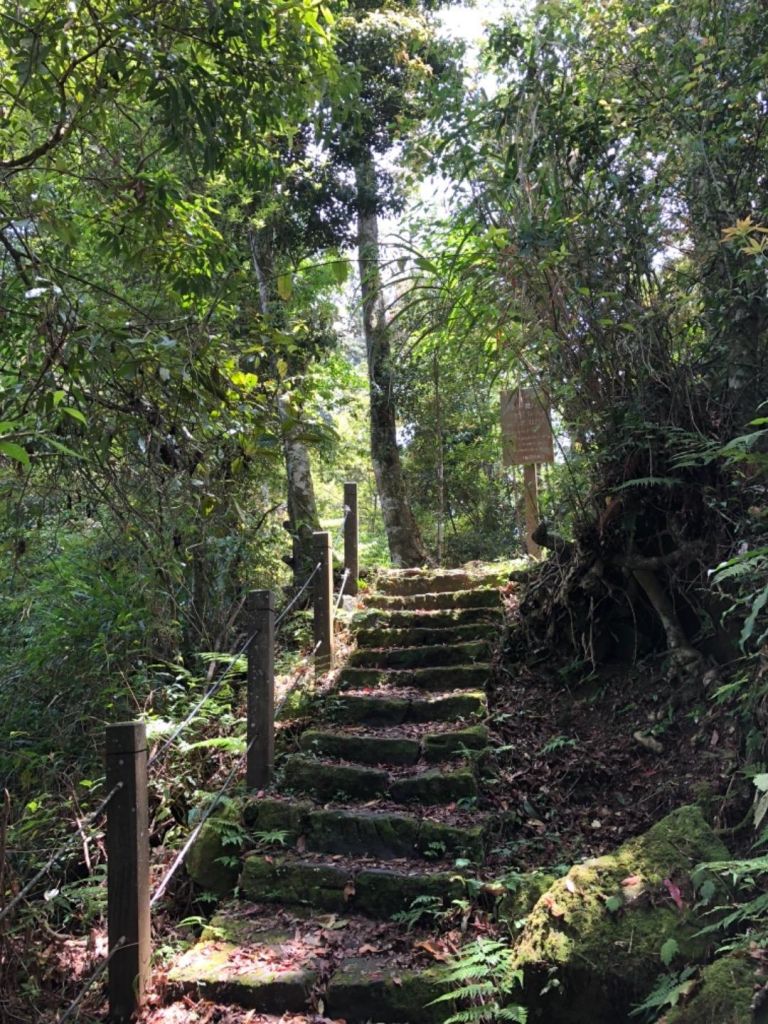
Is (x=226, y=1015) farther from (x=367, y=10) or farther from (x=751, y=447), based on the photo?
(x=367, y=10)

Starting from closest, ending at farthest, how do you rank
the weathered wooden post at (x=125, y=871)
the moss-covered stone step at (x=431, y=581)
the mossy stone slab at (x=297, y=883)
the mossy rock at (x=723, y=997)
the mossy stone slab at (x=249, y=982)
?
the mossy rock at (x=723, y=997), the weathered wooden post at (x=125, y=871), the mossy stone slab at (x=249, y=982), the mossy stone slab at (x=297, y=883), the moss-covered stone step at (x=431, y=581)

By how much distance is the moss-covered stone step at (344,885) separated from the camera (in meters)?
3.74

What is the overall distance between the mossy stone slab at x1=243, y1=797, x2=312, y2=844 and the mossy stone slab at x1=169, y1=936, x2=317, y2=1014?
0.92 meters

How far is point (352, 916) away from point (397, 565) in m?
6.61

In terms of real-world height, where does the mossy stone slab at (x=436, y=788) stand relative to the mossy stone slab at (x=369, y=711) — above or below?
below

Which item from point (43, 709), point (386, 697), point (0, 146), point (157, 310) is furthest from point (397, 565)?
point (0, 146)

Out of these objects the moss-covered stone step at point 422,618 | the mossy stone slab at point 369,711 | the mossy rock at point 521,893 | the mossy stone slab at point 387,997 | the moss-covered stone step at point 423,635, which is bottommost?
the mossy stone slab at point 387,997

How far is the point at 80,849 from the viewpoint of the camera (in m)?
4.23

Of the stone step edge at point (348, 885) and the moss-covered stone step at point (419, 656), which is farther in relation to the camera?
the moss-covered stone step at point (419, 656)

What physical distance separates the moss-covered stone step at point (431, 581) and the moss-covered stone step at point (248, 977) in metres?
4.25

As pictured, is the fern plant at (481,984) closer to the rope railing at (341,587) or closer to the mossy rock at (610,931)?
the mossy rock at (610,931)

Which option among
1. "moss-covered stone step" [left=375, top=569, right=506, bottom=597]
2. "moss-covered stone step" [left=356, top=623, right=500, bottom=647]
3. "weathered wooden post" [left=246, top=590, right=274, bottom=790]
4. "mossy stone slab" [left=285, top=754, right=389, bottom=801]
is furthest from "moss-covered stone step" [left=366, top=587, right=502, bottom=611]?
"weathered wooden post" [left=246, top=590, right=274, bottom=790]

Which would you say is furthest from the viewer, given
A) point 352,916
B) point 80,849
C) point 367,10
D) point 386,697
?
point 367,10

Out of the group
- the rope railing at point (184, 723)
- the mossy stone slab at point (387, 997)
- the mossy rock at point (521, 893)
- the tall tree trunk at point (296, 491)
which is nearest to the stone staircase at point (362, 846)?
the mossy stone slab at point (387, 997)
